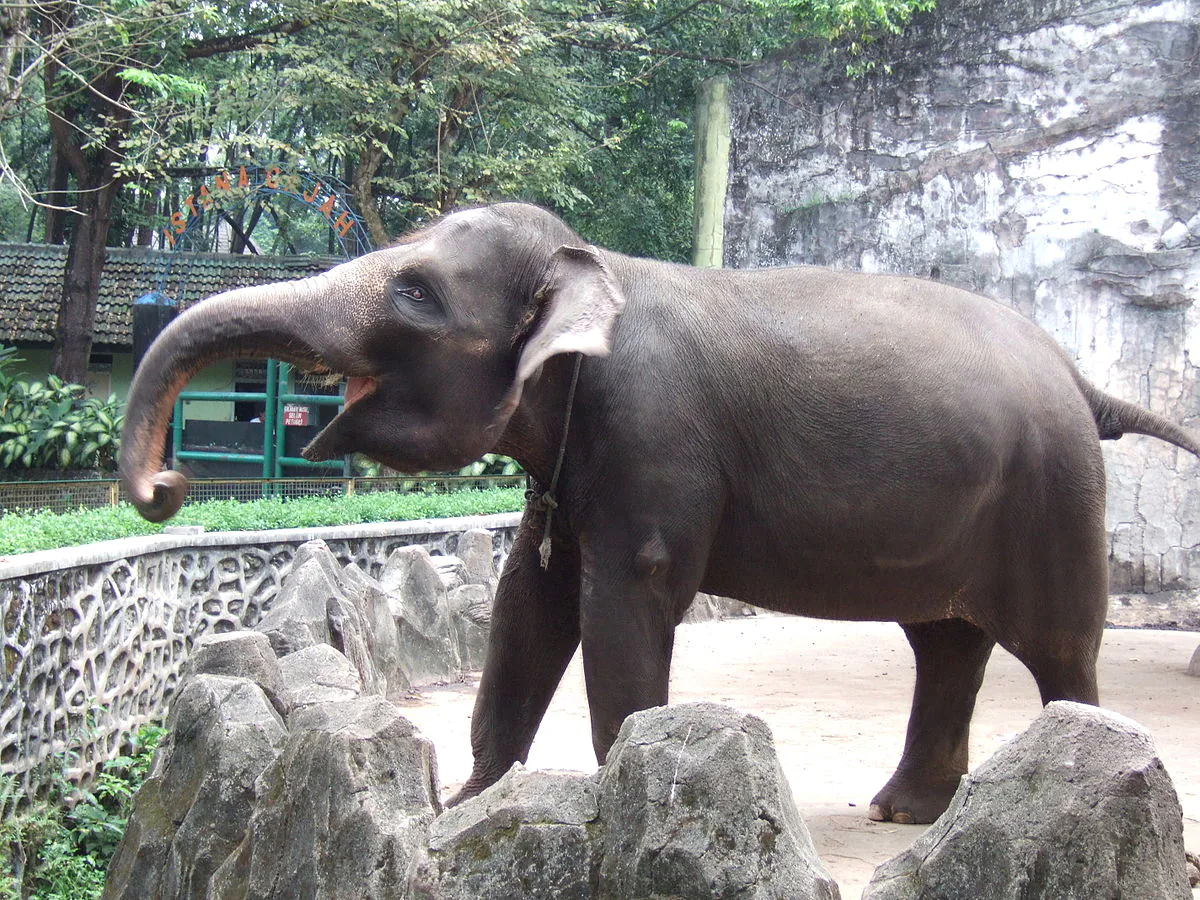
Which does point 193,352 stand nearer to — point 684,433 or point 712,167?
point 684,433

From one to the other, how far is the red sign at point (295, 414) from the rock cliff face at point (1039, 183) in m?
4.98

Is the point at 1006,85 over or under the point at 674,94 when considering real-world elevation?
under

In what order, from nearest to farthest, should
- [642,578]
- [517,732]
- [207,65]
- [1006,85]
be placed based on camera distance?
[642,578] → [517,732] → [1006,85] → [207,65]

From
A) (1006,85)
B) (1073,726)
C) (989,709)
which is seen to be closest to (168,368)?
(1073,726)

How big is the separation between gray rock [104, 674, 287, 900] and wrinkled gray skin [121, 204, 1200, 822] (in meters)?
0.54

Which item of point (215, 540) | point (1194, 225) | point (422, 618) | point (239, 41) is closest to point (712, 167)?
point (1194, 225)

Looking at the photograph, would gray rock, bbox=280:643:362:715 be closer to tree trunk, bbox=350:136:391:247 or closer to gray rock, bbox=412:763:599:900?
gray rock, bbox=412:763:599:900

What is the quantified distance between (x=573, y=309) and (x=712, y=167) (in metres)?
9.38

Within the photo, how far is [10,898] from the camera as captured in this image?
4.11 metres

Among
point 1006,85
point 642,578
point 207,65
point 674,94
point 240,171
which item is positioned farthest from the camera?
point 207,65

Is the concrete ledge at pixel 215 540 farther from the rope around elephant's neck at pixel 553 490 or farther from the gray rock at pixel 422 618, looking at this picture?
the rope around elephant's neck at pixel 553 490

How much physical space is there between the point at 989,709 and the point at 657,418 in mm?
3924

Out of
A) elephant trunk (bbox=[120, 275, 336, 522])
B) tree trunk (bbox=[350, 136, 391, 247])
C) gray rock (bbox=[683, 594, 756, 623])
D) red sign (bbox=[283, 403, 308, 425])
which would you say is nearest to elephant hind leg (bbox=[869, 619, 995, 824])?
elephant trunk (bbox=[120, 275, 336, 522])

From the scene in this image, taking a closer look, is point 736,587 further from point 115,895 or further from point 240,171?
point 240,171
